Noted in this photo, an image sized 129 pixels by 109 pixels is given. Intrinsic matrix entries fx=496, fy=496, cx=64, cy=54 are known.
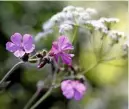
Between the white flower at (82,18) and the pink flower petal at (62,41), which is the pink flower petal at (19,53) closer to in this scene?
the pink flower petal at (62,41)

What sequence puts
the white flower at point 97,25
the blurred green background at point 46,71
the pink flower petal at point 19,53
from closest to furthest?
the pink flower petal at point 19,53 → the white flower at point 97,25 → the blurred green background at point 46,71

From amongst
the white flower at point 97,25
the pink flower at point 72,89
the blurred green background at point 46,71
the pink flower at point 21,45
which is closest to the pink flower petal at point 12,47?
the pink flower at point 21,45

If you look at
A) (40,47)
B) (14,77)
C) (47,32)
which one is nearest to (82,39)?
(40,47)

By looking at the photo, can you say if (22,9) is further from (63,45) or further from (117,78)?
(63,45)

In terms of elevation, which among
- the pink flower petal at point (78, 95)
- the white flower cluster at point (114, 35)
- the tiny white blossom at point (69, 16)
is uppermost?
the tiny white blossom at point (69, 16)

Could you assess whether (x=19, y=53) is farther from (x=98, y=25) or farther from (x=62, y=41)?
(x=98, y=25)

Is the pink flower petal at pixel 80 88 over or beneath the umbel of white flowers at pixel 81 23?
beneath

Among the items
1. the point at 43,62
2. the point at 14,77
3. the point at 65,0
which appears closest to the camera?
the point at 43,62
